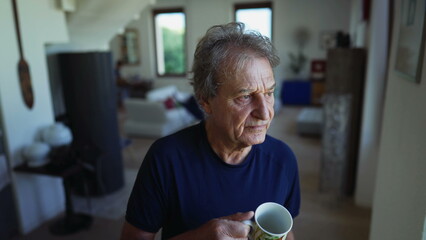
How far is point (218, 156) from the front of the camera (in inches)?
41.8

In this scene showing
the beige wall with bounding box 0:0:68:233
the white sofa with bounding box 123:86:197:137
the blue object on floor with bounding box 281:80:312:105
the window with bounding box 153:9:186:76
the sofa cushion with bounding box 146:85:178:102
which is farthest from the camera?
the window with bounding box 153:9:186:76

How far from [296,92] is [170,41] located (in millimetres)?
3860

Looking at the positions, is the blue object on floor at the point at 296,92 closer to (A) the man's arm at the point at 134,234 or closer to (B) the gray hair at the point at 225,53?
(B) the gray hair at the point at 225,53

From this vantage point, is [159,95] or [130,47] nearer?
[159,95]

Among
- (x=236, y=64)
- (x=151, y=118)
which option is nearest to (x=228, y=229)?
(x=236, y=64)

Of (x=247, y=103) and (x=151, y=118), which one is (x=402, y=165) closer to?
(x=247, y=103)

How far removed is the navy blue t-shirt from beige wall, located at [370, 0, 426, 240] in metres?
0.54

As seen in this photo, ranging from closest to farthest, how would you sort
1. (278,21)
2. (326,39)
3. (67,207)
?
(67,207)
(326,39)
(278,21)

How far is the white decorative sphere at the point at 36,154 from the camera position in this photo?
2576 millimetres

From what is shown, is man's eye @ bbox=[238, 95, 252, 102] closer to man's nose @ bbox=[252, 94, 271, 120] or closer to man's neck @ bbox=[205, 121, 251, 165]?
man's nose @ bbox=[252, 94, 271, 120]

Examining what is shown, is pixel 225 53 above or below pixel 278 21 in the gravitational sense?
below

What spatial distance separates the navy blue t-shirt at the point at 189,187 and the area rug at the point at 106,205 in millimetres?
2263

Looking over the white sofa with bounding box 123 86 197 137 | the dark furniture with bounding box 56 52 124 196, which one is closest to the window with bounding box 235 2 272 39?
the white sofa with bounding box 123 86 197 137

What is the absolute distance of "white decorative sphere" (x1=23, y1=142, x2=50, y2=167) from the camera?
8.45 feet
